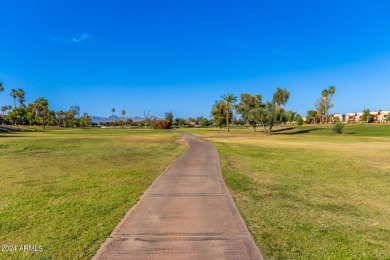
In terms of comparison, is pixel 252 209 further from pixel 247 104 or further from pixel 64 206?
pixel 247 104

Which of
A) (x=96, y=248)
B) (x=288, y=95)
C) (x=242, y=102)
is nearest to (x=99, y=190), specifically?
(x=96, y=248)

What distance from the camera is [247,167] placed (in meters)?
14.5

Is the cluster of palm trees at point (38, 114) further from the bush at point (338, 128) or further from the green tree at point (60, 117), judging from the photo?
the bush at point (338, 128)

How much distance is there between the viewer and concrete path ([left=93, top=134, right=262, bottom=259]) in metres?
4.51

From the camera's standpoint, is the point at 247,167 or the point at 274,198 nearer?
the point at 274,198

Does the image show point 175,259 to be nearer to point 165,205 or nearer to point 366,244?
point 165,205

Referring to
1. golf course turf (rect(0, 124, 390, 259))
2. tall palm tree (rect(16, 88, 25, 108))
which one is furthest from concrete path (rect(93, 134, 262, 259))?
tall palm tree (rect(16, 88, 25, 108))

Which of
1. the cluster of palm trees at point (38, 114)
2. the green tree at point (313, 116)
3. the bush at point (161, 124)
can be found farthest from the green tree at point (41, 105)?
the green tree at point (313, 116)

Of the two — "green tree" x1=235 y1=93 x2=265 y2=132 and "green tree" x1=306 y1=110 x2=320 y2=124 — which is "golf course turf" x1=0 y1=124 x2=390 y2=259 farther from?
"green tree" x1=306 y1=110 x2=320 y2=124

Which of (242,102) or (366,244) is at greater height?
(242,102)

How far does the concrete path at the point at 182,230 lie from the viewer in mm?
4508

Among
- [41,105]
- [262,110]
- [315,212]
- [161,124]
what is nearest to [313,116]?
[161,124]

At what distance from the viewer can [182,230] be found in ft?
17.7

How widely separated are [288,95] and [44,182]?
86.6 m
